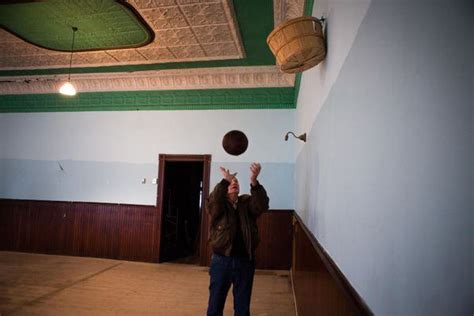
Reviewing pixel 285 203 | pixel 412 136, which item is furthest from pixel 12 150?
pixel 412 136

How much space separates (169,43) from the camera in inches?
164

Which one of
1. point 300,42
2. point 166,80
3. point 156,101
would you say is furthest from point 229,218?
point 156,101

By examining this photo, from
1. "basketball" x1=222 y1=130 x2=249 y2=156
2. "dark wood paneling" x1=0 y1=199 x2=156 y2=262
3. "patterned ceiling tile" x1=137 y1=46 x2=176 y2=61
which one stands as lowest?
"dark wood paneling" x1=0 y1=199 x2=156 y2=262

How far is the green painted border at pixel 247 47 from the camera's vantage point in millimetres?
3273

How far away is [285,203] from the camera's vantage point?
5.12m

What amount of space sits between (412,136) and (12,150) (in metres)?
7.68

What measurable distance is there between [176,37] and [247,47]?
107 cm

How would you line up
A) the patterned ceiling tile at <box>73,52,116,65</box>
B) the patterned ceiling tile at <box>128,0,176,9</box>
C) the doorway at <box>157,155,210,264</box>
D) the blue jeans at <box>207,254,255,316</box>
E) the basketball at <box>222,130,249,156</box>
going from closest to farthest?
the blue jeans at <box>207,254,255,316</box>
the basketball at <box>222,130,249,156</box>
the patterned ceiling tile at <box>128,0,176,9</box>
the patterned ceiling tile at <box>73,52,116,65</box>
the doorway at <box>157,155,210,264</box>

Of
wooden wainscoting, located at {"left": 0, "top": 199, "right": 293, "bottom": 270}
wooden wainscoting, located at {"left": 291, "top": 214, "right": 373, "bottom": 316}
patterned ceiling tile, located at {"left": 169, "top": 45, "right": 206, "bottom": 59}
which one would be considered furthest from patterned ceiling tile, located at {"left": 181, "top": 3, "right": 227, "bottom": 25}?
wooden wainscoting, located at {"left": 0, "top": 199, "right": 293, "bottom": 270}

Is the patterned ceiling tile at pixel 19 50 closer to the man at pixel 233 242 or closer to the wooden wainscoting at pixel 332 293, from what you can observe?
the man at pixel 233 242

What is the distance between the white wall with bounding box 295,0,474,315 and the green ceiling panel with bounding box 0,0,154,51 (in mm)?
3345

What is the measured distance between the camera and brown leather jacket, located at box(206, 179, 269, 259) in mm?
2205

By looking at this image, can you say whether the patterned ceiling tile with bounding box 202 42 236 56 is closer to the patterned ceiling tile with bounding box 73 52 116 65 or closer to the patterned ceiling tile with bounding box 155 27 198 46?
the patterned ceiling tile with bounding box 155 27 198 46

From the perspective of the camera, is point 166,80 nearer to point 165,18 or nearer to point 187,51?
point 187,51
